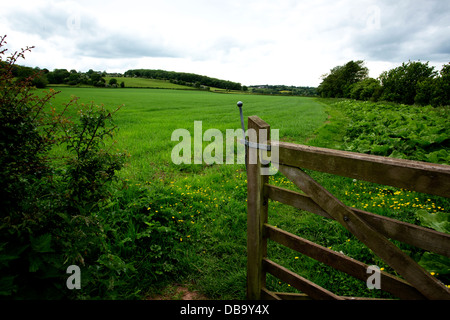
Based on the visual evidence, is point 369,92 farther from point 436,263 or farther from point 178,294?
point 178,294

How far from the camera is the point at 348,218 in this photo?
1.84 m

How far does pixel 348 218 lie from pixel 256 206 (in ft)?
2.78

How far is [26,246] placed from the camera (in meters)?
1.91

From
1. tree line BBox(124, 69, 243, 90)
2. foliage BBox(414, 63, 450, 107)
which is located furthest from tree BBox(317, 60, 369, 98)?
foliage BBox(414, 63, 450, 107)

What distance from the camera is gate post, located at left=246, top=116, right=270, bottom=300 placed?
2242 mm

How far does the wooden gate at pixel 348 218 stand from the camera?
150cm

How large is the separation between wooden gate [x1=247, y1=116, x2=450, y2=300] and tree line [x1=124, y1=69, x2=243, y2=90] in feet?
296

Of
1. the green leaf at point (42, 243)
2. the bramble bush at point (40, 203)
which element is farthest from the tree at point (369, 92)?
the green leaf at point (42, 243)

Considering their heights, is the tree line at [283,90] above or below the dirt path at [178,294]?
above
